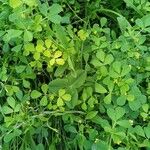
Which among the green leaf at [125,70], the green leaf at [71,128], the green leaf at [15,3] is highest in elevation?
the green leaf at [15,3]

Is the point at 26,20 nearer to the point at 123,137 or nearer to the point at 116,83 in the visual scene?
the point at 116,83

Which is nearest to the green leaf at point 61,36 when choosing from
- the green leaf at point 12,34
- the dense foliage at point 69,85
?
the dense foliage at point 69,85

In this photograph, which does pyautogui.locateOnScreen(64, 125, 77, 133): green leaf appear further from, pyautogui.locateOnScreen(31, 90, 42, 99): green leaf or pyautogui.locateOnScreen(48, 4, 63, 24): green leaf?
pyautogui.locateOnScreen(48, 4, 63, 24): green leaf

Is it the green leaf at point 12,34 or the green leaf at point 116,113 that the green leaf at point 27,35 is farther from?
the green leaf at point 116,113

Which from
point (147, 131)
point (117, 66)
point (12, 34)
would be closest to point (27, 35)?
point (12, 34)

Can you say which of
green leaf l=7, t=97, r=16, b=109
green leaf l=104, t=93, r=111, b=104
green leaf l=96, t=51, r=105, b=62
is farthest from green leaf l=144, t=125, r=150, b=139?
green leaf l=7, t=97, r=16, b=109

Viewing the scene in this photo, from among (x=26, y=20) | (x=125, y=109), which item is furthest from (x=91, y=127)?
(x=26, y=20)

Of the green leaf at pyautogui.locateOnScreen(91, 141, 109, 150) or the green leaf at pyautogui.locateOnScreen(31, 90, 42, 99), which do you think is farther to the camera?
the green leaf at pyautogui.locateOnScreen(31, 90, 42, 99)

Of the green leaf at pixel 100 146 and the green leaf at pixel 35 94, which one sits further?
the green leaf at pixel 35 94

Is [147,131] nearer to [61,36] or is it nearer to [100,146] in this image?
[100,146]
